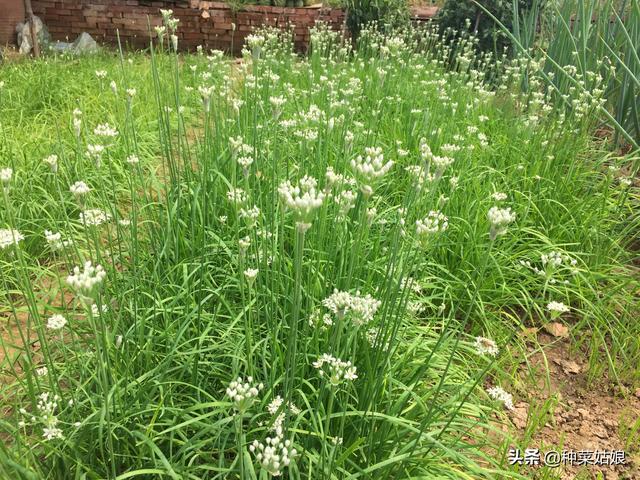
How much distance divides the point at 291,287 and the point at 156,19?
30.9ft

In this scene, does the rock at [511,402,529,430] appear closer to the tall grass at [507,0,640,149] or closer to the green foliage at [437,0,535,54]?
the tall grass at [507,0,640,149]

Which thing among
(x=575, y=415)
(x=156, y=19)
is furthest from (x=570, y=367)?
(x=156, y=19)

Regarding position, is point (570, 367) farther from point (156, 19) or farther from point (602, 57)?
point (156, 19)

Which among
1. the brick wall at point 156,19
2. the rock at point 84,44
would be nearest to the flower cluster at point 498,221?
the rock at point 84,44

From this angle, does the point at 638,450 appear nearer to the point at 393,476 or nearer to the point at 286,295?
the point at 393,476

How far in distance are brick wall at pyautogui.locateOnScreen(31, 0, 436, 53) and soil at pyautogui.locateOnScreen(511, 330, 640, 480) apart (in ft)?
28.9

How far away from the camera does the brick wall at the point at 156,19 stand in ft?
31.9

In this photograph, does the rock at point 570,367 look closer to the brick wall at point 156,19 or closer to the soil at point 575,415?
the soil at point 575,415

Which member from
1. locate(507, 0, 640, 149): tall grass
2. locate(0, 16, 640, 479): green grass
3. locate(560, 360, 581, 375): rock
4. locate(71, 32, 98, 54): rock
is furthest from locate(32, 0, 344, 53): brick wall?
locate(560, 360, 581, 375): rock

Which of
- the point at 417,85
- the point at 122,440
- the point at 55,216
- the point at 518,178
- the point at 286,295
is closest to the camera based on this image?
the point at 122,440

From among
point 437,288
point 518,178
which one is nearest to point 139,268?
point 437,288

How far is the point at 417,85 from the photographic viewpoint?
5.11m

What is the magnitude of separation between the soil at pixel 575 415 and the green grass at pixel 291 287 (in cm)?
14

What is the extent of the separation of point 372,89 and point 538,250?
9.85 feet
